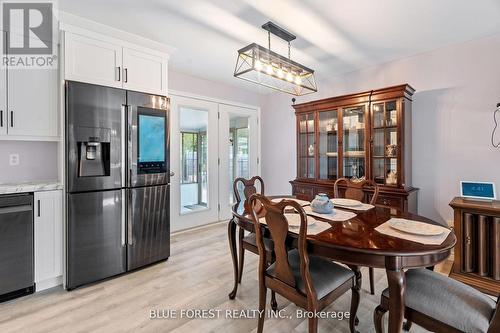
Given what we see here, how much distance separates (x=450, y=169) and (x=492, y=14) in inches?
61.9

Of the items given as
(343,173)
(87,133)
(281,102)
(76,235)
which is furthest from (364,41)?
(76,235)

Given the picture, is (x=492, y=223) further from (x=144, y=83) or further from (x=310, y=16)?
(x=144, y=83)

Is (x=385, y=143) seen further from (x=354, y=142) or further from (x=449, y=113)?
(x=449, y=113)

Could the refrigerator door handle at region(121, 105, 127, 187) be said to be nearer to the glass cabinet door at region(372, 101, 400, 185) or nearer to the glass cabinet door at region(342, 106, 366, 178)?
the glass cabinet door at region(342, 106, 366, 178)

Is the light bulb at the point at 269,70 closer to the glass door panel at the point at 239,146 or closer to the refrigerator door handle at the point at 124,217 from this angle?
the refrigerator door handle at the point at 124,217

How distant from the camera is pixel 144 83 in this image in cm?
275

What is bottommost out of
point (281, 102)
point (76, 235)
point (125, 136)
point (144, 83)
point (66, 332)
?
point (66, 332)

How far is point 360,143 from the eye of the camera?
3.31m

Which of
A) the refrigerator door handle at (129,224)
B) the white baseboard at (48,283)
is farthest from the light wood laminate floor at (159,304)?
the refrigerator door handle at (129,224)

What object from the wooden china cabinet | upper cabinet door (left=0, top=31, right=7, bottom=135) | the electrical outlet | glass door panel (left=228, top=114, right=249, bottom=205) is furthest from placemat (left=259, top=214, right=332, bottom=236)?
glass door panel (left=228, top=114, right=249, bottom=205)

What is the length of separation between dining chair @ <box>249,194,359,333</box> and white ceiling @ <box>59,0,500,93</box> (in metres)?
1.72

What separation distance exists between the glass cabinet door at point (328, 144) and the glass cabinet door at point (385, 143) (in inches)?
21.5

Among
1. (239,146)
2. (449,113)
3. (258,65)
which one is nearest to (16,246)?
(258,65)

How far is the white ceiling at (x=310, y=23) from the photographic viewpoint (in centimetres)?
211
